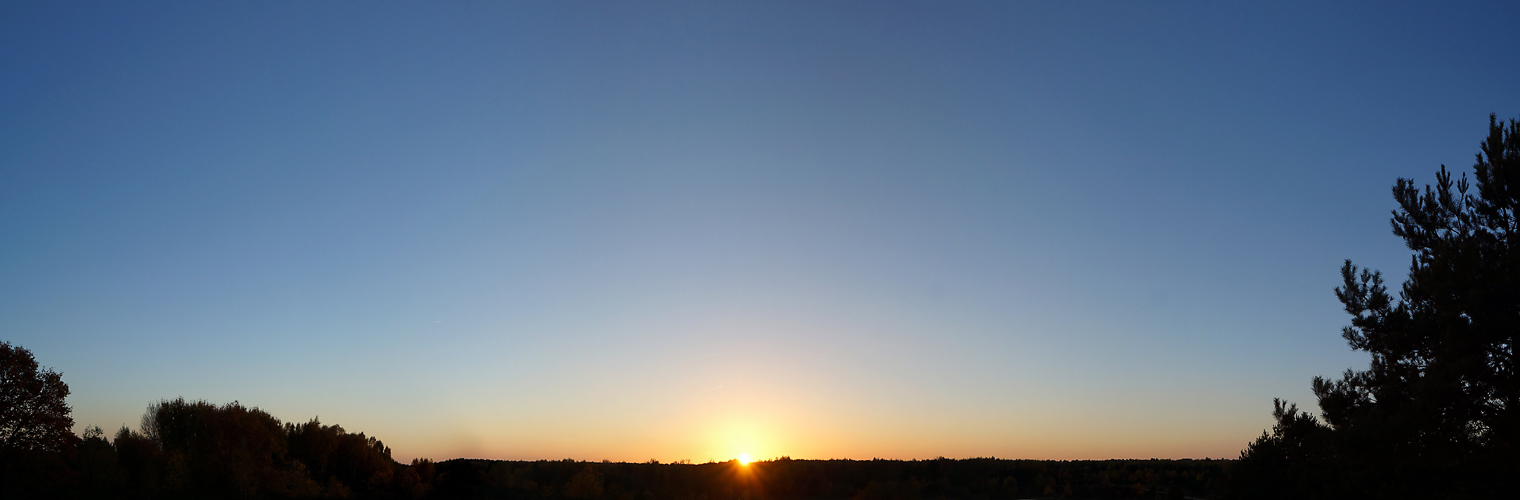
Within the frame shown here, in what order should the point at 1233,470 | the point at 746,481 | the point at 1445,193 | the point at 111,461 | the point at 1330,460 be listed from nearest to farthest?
the point at 1445,193
the point at 1330,460
the point at 1233,470
the point at 111,461
the point at 746,481

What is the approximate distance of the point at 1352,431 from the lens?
61.8ft

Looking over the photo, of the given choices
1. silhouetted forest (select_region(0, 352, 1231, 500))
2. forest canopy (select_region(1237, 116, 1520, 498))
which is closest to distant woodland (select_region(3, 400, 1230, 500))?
silhouetted forest (select_region(0, 352, 1231, 500))

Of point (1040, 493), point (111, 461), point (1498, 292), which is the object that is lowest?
point (1040, 493)

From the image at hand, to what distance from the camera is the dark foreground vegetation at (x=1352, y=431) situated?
57.8 feet

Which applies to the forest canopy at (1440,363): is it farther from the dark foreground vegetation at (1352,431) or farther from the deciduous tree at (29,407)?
the deciduous tree at (29,407)

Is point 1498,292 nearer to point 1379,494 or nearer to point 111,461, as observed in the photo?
point 1379,494

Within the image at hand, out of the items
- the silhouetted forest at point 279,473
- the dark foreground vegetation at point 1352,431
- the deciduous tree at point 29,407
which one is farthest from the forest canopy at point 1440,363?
the deciduous tree at point 29,407

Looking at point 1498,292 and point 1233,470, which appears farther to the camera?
point 1233,470

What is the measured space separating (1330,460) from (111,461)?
134 feet

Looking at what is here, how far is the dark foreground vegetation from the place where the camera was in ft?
57.8

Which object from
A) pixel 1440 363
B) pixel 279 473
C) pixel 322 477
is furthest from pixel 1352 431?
pixel 322 477

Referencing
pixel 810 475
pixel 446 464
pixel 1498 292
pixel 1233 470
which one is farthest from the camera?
pixel 810 475

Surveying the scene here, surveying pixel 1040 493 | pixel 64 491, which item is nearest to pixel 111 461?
pixel 64 491

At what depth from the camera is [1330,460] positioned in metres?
20.9
